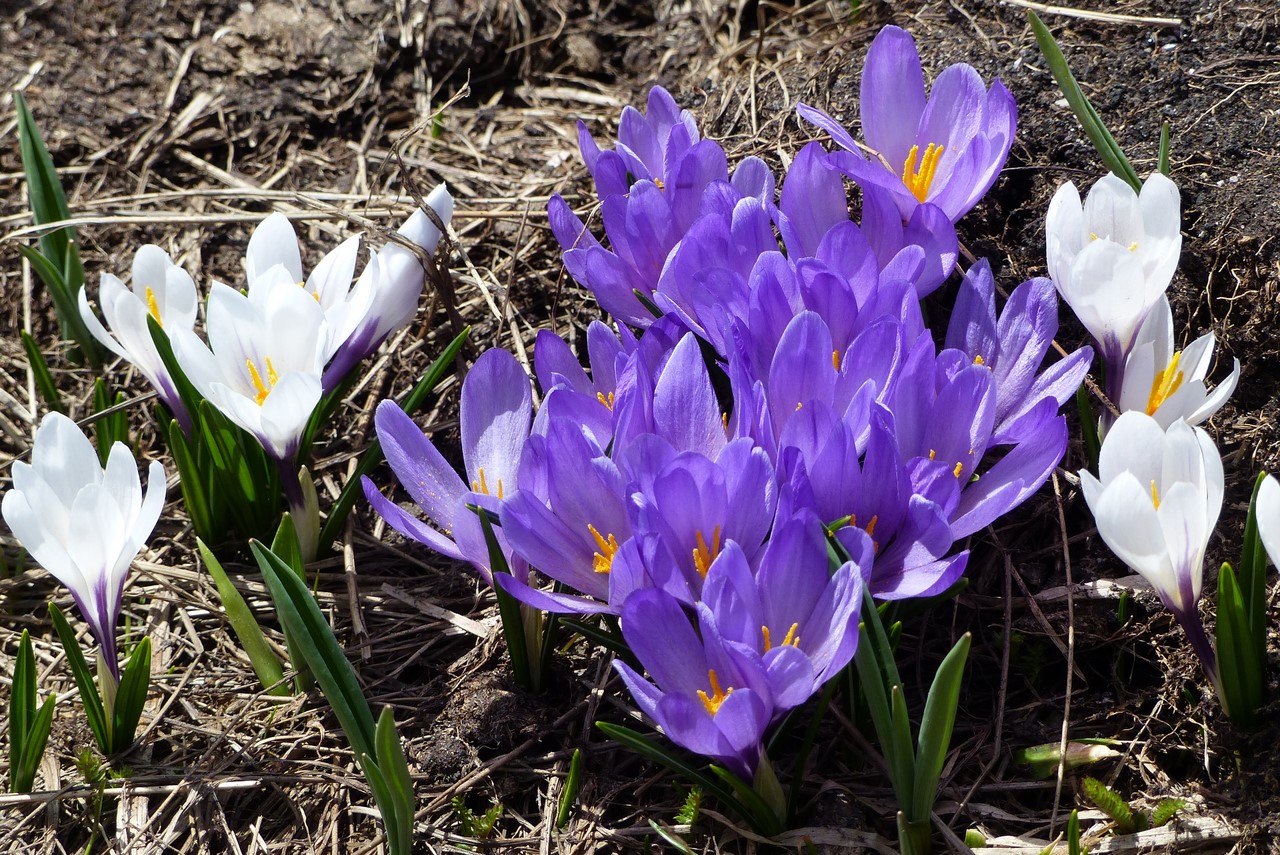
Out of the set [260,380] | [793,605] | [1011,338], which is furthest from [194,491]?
[1011,338]

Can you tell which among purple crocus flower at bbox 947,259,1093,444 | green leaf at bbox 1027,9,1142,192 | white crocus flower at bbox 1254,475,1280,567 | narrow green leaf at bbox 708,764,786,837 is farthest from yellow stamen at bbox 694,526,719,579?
green leaf at bbox 1027,9,1142,192

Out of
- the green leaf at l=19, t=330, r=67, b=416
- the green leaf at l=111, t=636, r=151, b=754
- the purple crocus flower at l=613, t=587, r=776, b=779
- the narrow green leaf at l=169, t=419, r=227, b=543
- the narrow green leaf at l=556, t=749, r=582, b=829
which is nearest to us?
the purple crocus flower at l=613, t=587, r=776, b=779

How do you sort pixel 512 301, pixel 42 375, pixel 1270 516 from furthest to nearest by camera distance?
pixel 512 301
pixel 42 375
pixel 1270 516

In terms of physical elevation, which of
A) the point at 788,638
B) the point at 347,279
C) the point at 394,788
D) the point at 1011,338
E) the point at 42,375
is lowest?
the point at 394,788

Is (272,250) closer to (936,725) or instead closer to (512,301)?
(512,301)

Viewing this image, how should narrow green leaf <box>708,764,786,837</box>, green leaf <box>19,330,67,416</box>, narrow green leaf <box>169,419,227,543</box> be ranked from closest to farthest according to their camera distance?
1. narrow green leaf <box>708,764,786,837</box>
2. narrow green leaf <box>169,419,227,543</box>
3. green leaf <box>19,330,67,416</box>

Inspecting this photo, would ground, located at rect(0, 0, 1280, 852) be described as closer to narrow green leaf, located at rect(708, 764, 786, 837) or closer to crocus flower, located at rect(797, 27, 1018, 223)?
narrow green leaf, located at rect(708, 764, 786, 837)

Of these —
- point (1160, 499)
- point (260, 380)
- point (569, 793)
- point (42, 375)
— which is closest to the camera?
point (1160, 499)

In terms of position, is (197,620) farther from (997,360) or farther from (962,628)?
(997,360)
